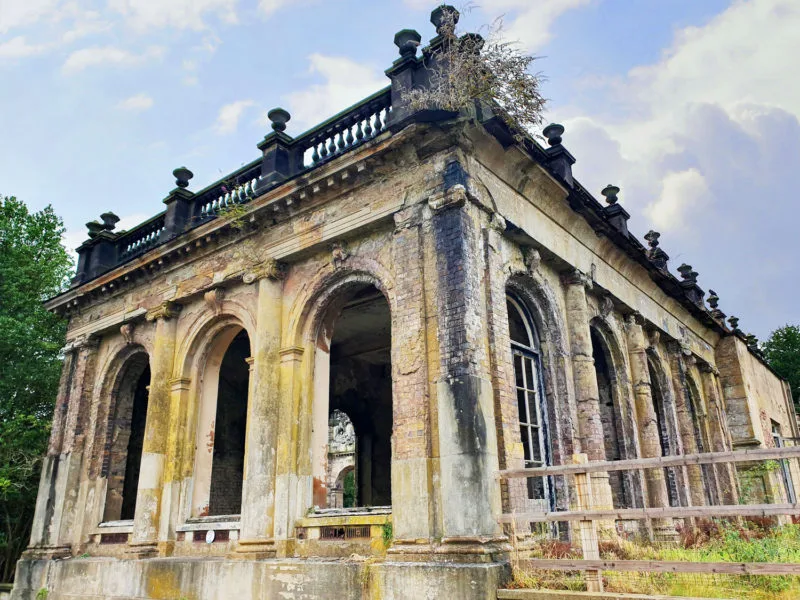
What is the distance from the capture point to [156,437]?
1110 centimetres

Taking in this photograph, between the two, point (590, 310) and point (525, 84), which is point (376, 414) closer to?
point (590, 310)

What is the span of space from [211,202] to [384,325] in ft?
14.4

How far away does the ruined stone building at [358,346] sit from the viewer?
7.43 metres

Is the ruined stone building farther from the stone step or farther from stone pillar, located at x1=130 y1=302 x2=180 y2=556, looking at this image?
the stone step

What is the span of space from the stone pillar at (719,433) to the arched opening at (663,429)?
7.58 feet

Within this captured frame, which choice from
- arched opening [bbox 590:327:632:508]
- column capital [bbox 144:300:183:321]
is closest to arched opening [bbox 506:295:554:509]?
arched opening [bbox 590:327:632:508]

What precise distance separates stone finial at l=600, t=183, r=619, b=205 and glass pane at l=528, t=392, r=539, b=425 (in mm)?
5896

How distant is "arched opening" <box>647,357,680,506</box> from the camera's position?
40.6ft

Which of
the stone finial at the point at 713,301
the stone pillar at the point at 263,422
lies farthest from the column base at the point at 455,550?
the stone finial at the point at 713,301

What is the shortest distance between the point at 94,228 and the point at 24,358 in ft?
13.5

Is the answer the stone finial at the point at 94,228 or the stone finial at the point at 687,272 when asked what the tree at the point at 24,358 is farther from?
the stone finial at the point at 687,272

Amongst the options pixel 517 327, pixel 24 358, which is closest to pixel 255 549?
pixel 517 327

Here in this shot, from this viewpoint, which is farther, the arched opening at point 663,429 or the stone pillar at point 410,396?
the arched opening at point 663,429

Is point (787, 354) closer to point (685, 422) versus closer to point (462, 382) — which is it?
point (685, 422)
